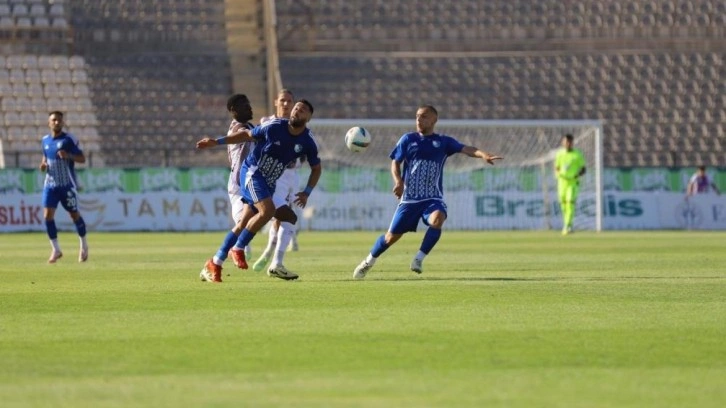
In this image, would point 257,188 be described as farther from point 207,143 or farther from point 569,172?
point 569,172

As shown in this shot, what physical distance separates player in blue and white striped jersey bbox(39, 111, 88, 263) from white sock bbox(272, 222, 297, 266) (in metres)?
5.25

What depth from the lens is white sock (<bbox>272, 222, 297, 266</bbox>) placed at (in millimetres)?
14266

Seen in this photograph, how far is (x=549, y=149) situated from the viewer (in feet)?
113

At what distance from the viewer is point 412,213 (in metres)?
14.7

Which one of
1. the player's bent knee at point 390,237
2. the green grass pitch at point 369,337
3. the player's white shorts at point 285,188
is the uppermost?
the player's white shorts at point 285,188

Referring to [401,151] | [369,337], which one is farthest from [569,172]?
[369,337]

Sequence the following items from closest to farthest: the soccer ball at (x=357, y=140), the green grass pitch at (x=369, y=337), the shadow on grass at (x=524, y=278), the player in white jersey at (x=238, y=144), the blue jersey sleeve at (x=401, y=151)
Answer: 1. the green grass pitch at (x=369, y=337)
2. the shadow on grass at (x=524, y=278)
3. the blue jersey sleeve at (x=401, y=151)
4. the soccer ball at (x=357, y=140)
5. the player in white jersey at (x=238, y=144)

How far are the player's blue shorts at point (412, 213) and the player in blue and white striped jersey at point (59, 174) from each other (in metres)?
5.97

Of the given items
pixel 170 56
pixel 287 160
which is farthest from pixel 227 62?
pixel 287 160

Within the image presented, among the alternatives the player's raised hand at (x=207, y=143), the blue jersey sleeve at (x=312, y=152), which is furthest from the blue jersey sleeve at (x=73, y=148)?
the player's raised hand at (x=207, y=143)

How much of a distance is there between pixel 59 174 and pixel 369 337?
1163 centimetres

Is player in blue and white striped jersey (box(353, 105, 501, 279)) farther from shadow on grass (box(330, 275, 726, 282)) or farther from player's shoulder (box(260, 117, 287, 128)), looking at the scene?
player's shoulder (box(260, 117, 287, 128))

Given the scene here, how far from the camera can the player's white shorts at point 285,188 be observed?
16.0m

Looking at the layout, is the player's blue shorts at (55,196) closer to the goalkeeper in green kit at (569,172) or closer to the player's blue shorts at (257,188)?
the player's blue shorts at (257,188)
